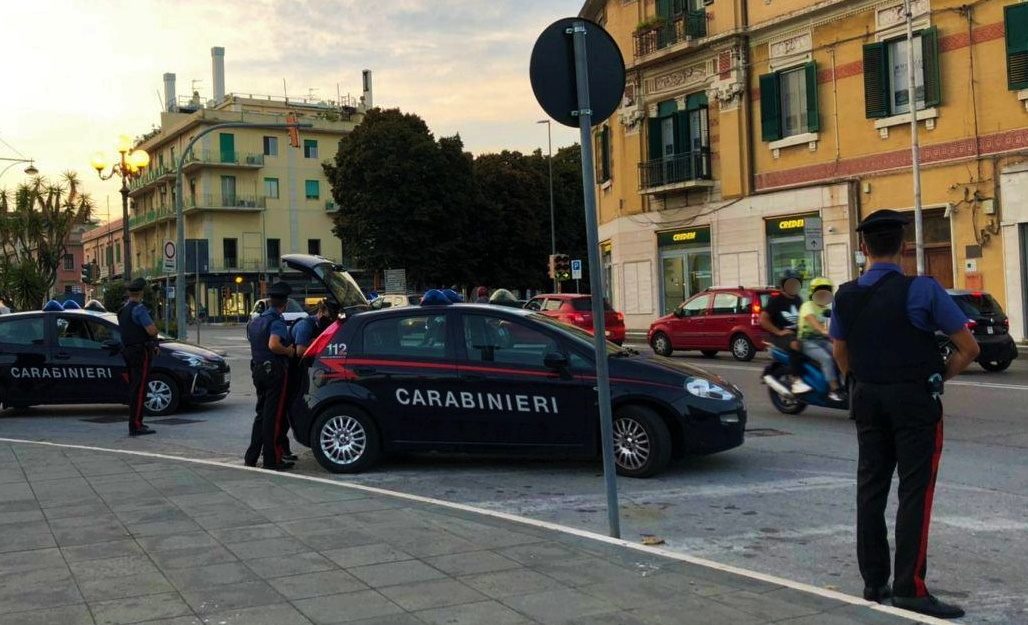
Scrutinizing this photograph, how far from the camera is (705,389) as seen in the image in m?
8.05

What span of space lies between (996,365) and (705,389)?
11267 mm

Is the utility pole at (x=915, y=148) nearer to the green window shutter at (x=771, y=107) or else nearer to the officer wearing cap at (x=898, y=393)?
the green window shutter at (x=771, y=107)

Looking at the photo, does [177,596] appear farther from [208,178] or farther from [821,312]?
[208,178]

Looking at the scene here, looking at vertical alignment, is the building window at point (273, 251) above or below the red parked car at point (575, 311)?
above

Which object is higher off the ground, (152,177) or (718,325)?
(152,177)

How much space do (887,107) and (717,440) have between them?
788 inches

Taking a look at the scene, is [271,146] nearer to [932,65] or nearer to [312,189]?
[312,189]

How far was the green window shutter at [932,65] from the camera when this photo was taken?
23844 mm

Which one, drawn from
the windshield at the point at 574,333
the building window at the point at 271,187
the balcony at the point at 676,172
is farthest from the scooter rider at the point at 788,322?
the building window at the point at 271,187

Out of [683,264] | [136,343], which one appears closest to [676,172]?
[683,264]

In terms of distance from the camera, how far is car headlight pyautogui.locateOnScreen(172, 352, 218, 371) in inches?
534

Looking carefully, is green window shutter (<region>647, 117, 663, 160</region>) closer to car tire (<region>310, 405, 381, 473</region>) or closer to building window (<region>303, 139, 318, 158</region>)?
car tire (<region>310, 405, 381, 473</region>)

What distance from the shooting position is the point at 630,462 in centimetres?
801

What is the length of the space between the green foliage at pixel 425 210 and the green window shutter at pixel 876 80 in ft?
98.0
